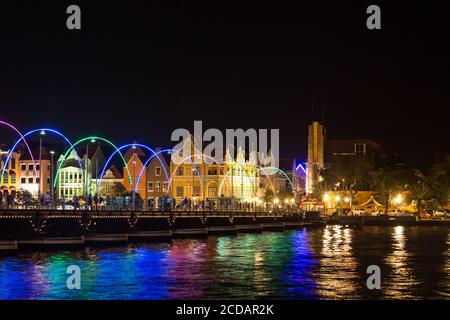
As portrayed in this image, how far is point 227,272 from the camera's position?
207ft

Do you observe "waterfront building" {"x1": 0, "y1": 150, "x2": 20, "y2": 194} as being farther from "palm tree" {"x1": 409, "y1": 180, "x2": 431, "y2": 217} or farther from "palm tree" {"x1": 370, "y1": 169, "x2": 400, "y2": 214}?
"palm tree" {"x1": 409, "y1": 180, "x2": 431, "y2": 217}

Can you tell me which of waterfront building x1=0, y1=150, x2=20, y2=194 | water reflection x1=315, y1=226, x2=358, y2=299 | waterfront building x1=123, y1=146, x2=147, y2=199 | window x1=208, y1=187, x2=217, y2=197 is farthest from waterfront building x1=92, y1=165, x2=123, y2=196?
water reflection x1=315, y1=226, x2=358, y2=299

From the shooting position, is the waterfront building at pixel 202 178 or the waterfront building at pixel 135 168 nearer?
the waterfront building at pixel 135 168

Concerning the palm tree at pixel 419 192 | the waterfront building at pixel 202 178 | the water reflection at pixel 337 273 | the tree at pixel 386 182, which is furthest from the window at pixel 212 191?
the water reflection at pixel 337 273

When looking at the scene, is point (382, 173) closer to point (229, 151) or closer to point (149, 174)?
point (229, 151)

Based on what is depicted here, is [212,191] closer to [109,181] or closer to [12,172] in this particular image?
[109,181]

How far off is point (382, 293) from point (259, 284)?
8633mm

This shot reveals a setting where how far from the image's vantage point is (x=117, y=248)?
83625 millimetres

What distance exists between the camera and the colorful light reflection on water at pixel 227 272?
50562mm

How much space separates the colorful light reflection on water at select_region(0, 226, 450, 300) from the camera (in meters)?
50.6

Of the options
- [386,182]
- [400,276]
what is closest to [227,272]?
[400,276]

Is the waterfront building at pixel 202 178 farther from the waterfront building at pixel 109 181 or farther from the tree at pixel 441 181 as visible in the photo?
the tree at pixel 441 181

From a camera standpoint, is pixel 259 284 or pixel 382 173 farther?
pixel 382 173
